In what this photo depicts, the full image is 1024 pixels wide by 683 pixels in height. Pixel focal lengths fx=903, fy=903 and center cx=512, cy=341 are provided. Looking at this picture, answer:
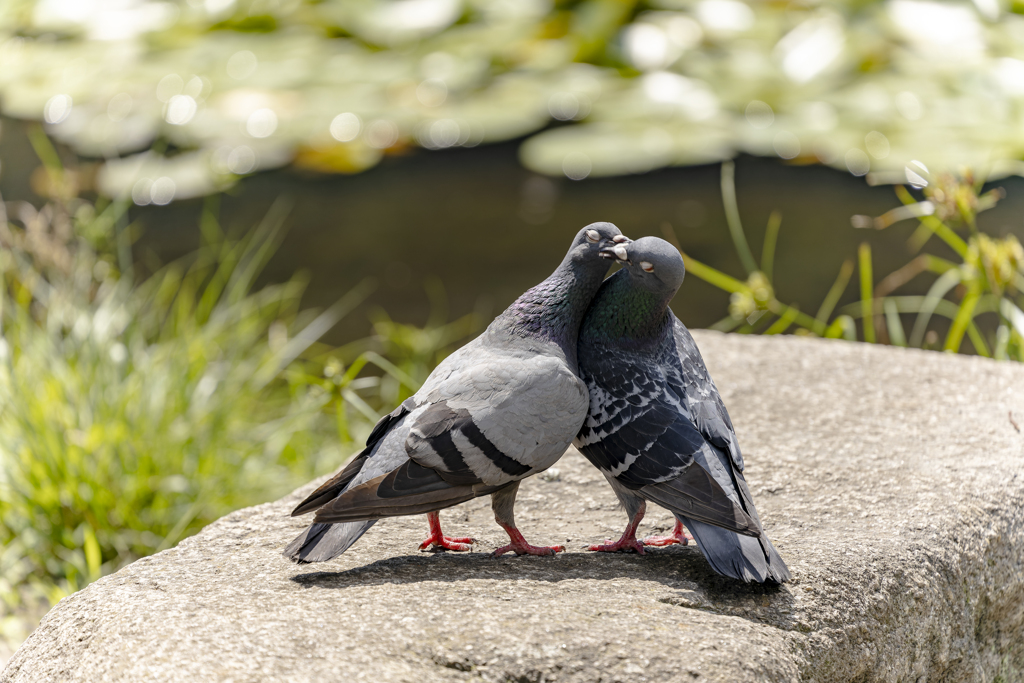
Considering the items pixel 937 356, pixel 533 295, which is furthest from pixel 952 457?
A: pixel 533 295

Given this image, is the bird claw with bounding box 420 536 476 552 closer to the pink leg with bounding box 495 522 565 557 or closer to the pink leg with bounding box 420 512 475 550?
the pink leg with bounding box 420 512 475 550

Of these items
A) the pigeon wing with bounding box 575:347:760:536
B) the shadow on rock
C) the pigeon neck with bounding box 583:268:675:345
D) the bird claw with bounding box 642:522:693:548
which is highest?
the pigeon neck with bounding box 583:268:675:345

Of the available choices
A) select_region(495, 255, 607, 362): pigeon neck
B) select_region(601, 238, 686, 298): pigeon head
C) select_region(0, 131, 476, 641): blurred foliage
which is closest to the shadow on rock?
select_region(495, 255, 607, 362): pigeon neck

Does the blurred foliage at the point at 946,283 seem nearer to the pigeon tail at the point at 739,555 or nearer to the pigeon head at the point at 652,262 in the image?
the pigeon head at the point at 652,262

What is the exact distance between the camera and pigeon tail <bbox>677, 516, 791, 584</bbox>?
6.12 ft

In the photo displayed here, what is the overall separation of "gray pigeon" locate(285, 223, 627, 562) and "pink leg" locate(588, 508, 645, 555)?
0.42 feet

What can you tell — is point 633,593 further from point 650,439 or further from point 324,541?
point 324,541

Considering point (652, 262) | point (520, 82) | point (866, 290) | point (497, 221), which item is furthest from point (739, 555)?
point (520, 82)

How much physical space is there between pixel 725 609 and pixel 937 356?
185cm

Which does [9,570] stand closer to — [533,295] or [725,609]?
[533,295]

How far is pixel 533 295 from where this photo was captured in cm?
217

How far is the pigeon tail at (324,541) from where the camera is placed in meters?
1.93

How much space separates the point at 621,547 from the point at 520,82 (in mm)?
5083

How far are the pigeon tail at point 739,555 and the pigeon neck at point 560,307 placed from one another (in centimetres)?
49
